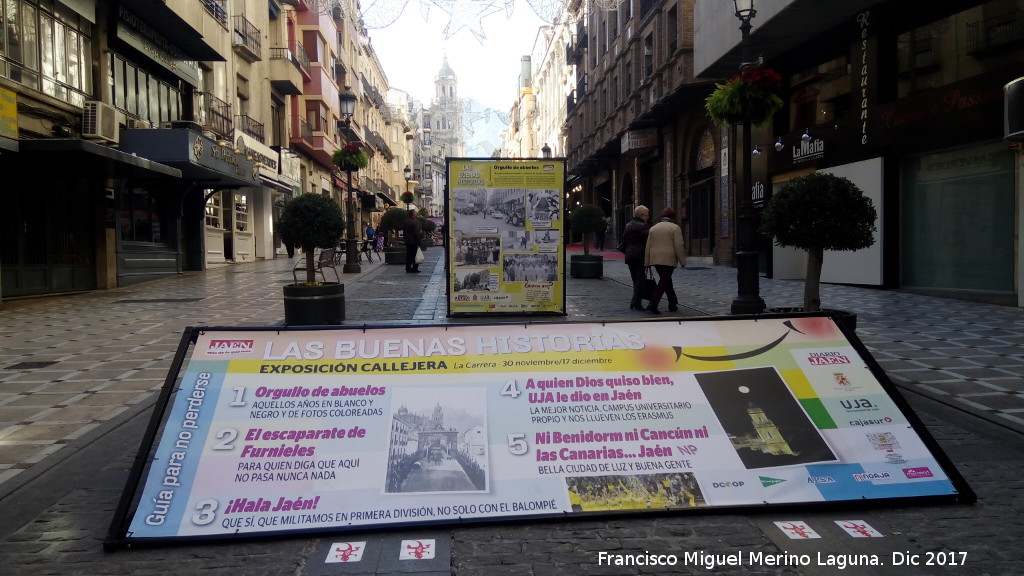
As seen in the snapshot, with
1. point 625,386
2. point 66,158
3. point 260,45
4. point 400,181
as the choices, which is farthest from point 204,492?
point 400,181

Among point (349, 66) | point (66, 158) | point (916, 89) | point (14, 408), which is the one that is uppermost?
point (349, 66)

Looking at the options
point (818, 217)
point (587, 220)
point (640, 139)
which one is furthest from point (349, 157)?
point (818, 217)

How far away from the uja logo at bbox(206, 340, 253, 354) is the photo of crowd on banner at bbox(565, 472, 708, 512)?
1680 millimetres

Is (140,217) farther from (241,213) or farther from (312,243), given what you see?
(312,243)

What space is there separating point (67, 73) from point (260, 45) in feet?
46.5

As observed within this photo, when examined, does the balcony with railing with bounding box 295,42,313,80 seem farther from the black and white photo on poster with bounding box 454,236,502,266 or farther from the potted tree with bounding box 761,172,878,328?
the potted tree with bounding box 761,172,878,328

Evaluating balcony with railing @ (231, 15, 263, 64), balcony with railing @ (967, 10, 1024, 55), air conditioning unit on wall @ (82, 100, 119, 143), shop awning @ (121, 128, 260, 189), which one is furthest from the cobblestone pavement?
balcony with railing @ (231, 15, 263, 64)

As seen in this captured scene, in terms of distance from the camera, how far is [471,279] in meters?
10.5

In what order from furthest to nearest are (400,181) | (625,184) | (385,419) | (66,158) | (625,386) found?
1. (400,181)
2. (625,184)
3. (66,158)
4. (625,386)
5. (385,419)

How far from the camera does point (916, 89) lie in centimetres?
1390

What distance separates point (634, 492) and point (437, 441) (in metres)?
0.90

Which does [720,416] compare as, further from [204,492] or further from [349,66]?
[349,66]

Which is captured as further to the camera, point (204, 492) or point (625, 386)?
point (625, 386)

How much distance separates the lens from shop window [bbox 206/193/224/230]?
24.5m
